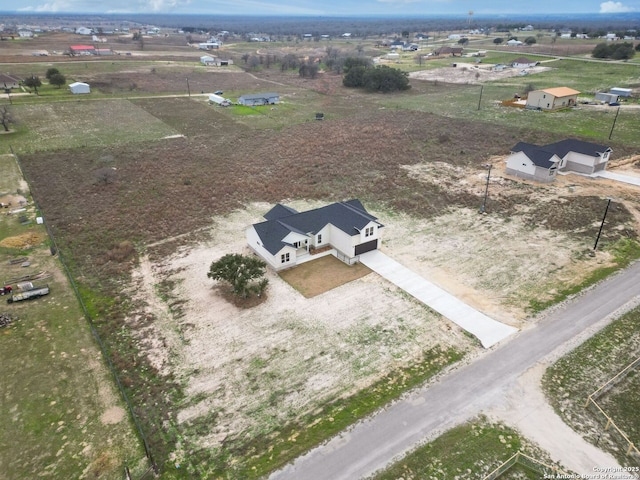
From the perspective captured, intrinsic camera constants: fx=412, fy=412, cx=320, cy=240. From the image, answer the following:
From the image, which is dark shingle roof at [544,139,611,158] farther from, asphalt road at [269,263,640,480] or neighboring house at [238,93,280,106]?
neighboring house at [238,93,280,106]

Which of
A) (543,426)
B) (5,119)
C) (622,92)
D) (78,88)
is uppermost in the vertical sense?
(622,92)

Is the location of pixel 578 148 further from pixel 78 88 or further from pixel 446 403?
pixel 78 88

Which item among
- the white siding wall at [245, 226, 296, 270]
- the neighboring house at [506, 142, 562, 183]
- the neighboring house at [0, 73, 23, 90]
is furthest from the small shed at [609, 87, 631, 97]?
the neighboring house at [0, 73, 23, 90]

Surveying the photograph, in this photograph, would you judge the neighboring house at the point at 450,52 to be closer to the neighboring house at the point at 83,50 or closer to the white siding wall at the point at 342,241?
the neighboring house at the point at 83,50

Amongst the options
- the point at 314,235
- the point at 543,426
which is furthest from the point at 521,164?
the point at 543,426

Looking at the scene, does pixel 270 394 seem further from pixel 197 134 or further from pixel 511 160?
pixel 197 134

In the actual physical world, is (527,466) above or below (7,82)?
below

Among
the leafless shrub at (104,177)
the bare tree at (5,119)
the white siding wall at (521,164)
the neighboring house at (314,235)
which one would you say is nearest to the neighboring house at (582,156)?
the white siding wall at (521,164)

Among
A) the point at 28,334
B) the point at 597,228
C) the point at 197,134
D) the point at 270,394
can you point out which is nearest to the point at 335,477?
the point at 270,394
